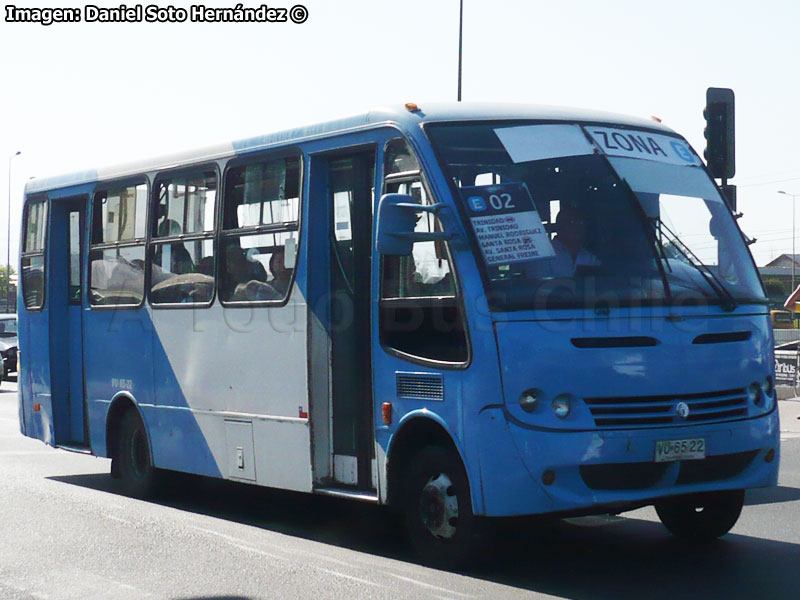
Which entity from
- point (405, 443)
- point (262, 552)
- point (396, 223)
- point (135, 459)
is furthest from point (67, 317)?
point (396, 223)

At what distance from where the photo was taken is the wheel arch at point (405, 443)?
27.5ft

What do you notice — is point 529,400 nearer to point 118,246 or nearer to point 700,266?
point 700,266

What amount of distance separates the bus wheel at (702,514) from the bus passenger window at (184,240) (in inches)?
163

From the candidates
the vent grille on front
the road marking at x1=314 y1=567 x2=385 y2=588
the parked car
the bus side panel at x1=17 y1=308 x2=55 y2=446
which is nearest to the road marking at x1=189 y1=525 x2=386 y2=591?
the road marking at x1=314 y1=567 x2=385 y2=588

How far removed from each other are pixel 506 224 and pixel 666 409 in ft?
4.74

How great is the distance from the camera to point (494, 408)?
7.70 m

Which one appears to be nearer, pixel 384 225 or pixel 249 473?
pixel 384 225

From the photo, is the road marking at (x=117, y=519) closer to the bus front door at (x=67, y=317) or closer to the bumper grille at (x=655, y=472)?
the bus front door at (x=67, y=317)

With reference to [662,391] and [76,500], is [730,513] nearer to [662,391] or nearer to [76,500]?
[662,391]

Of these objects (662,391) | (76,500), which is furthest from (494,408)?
(76,500)

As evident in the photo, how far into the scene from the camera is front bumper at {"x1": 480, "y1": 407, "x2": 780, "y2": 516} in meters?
7.60

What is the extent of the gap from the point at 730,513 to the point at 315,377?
9.84 feet

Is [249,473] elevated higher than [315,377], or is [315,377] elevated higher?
[315,377]

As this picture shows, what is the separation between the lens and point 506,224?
8039 millimetres
